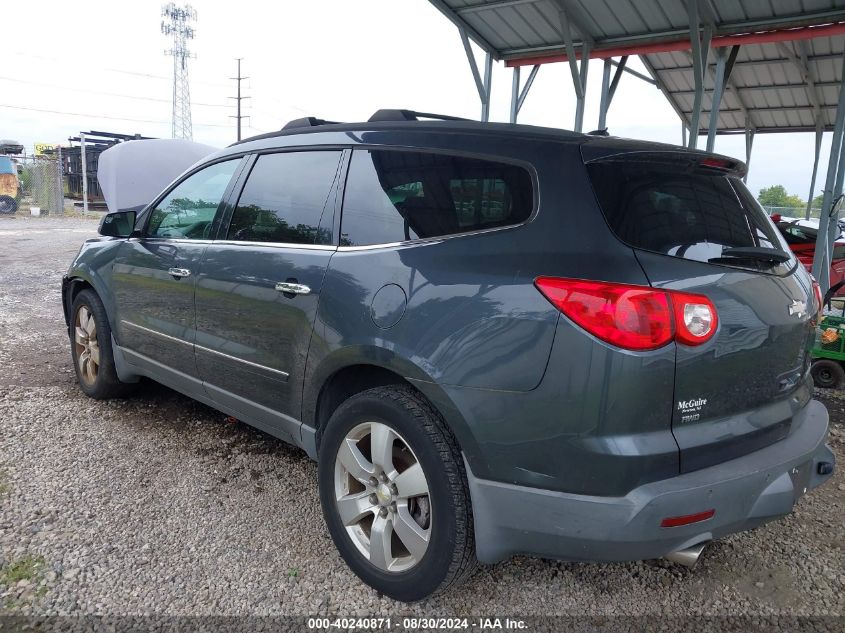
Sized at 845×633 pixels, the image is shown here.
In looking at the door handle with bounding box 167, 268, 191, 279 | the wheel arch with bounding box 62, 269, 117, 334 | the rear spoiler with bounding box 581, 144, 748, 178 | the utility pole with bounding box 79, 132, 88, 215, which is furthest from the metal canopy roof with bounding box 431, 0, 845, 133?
the utility pole with bounding box 79, 132, 88, 215

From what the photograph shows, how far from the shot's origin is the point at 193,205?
3.63 m

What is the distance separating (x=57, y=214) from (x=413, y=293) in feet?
86.3

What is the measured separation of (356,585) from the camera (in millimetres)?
2488

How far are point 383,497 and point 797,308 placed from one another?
166 cm

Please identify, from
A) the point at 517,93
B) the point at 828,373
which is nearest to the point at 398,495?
the point at 828,373

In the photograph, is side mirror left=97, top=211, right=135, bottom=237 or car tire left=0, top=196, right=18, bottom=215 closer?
side mirror left=97, top=211, right=135, bottom=237

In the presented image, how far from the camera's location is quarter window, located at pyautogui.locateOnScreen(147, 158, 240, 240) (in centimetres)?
341

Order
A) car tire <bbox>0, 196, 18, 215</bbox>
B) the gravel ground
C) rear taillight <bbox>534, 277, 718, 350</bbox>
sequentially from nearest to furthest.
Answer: rear taillight <bbox>534, 277, 718, 350</bbox> → the gravel ground → car tire <bbox>0, 196, 18, 215</bbox>

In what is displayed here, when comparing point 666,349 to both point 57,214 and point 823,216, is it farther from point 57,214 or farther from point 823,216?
point 57,214

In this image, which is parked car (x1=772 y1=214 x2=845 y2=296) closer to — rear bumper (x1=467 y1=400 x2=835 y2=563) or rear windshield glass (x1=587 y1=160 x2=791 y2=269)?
rear windshield glass (x1=587 y1=160 x2=791 y2=269)

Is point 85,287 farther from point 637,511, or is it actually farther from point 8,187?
point 8,187

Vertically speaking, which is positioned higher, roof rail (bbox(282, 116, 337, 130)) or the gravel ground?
roof rail (bbox(282, 116, 337, 130))

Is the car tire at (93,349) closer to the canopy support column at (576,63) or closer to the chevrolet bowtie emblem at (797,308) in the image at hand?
the chevrolet bowtie emblem at (797,308)

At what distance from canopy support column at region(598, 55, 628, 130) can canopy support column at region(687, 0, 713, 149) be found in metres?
2.54
